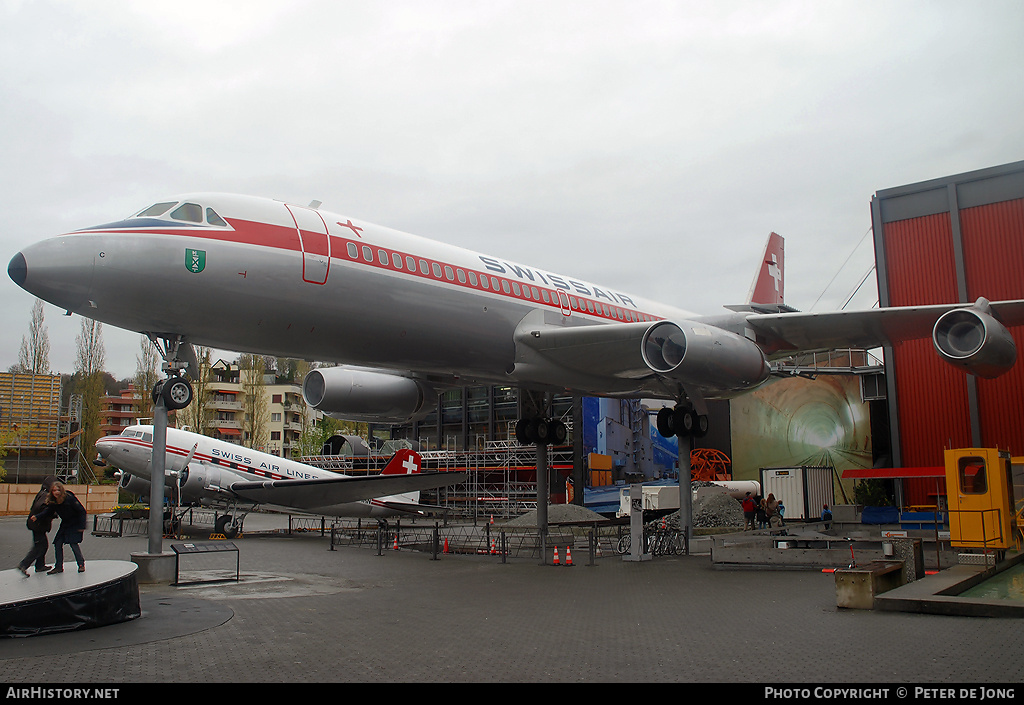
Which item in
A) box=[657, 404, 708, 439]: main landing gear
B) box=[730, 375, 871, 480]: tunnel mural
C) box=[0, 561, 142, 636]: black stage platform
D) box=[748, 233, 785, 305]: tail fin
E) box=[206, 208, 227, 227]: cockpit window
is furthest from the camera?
box=[730, 375, 871, 480]: tunnel mural

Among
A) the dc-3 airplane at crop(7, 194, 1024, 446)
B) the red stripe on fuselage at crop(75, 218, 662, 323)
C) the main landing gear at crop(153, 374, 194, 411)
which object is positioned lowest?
the main landing gear at crop(153, 374, 194, 411)

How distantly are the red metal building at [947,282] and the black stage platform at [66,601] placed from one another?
23.9 m

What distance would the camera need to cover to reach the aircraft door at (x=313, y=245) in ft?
36.8

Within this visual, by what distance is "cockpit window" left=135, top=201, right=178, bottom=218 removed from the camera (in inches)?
413

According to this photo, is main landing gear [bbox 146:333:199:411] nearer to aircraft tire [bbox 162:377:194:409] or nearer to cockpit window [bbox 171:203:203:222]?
aircraft tire [bbox 162:377:194:409]

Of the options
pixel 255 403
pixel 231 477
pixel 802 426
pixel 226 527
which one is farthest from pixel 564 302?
pixel 255 403

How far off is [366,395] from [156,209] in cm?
787

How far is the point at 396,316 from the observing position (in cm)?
1231

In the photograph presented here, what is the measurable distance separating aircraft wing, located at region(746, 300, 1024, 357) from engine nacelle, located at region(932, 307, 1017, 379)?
45 centimetres

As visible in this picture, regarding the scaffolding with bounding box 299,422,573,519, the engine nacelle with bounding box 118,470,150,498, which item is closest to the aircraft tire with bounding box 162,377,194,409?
the engine nacelle with bounding box 118,470,150,498

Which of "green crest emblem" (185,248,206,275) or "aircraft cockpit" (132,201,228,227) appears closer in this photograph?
"green crest emblem" (185,248,206,275)

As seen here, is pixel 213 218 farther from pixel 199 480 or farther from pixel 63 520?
pixel 199 480

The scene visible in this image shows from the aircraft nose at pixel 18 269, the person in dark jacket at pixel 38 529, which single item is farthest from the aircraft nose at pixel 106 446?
the person in dark jacket at pixel 38 529

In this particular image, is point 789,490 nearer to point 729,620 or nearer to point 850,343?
point 850,343
